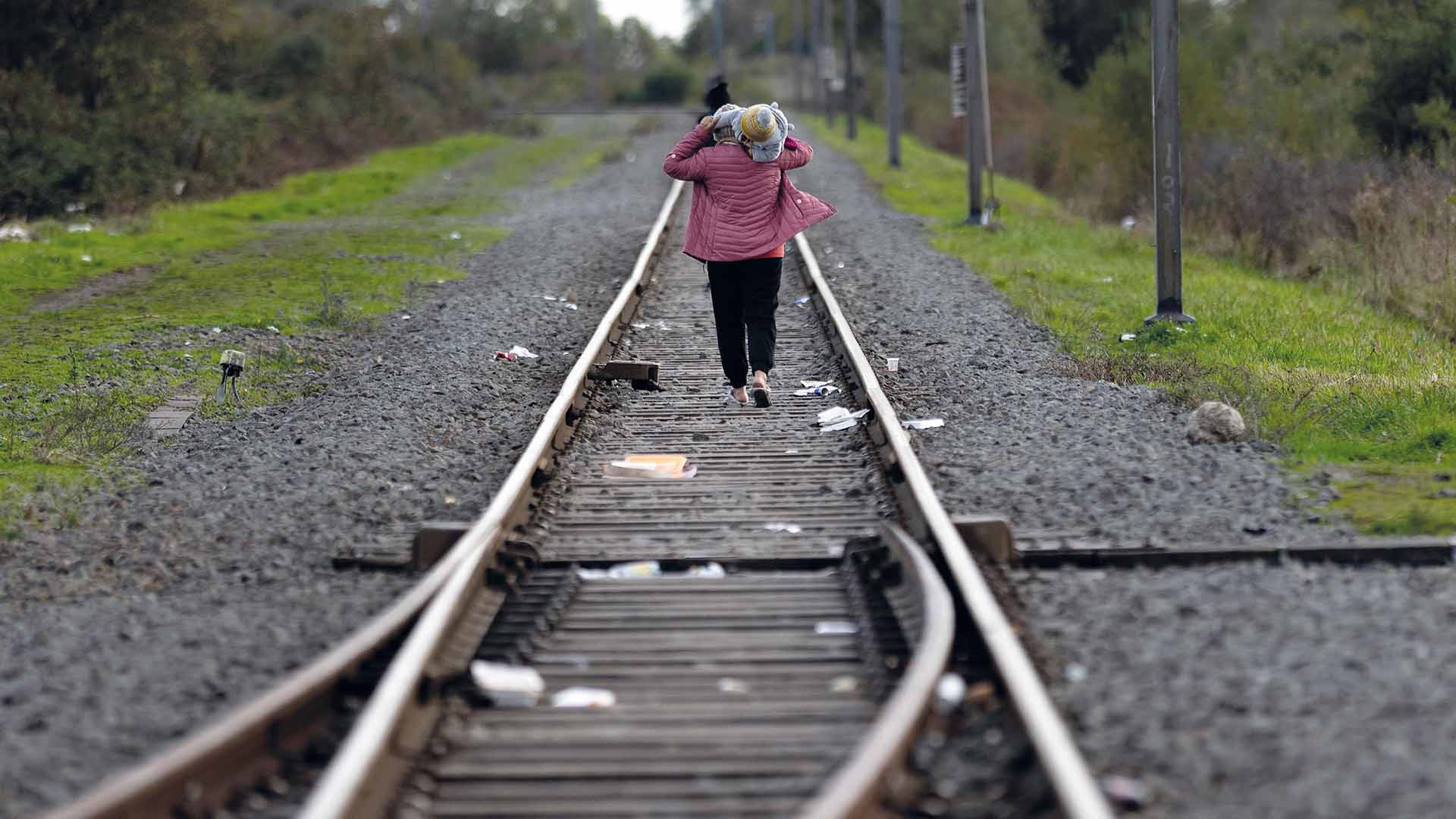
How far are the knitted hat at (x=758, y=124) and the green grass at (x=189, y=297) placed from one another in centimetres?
379

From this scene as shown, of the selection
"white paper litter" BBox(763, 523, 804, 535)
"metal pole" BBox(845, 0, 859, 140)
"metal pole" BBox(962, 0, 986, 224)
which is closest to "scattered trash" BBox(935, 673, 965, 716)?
"white paper litter" BBox(763, 523, 804, 535)

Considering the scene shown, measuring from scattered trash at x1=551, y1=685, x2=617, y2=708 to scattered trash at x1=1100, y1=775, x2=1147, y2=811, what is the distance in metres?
1.55

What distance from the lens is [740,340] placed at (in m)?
9.73

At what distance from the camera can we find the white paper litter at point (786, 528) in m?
6.86

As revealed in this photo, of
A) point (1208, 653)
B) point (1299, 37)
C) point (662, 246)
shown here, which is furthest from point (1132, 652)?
point (1299, 37)

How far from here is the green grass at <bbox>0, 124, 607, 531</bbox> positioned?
32.0ft

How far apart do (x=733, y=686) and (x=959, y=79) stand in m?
19.7

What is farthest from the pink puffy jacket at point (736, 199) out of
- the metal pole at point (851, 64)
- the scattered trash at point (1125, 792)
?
the metal pole at point (851, 64)

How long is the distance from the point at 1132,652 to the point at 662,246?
1405 cm

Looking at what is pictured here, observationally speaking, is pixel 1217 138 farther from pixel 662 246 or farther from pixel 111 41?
pixel 111 41

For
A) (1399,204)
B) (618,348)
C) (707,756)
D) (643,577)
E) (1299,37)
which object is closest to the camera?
(707,756)

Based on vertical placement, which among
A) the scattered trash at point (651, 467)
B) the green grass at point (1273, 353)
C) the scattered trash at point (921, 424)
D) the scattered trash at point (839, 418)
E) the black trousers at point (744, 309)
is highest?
the black trousers at point (744, 309)

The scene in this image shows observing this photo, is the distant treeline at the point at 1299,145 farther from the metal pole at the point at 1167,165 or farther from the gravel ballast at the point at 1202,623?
the gravel ballast at the point at 1202,623

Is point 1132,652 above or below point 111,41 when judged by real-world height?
below
